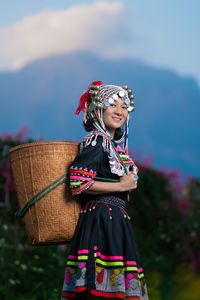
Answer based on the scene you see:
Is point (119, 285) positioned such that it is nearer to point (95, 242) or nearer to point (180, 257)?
point (95, 242)

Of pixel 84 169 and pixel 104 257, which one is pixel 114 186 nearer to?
pixel 84 169

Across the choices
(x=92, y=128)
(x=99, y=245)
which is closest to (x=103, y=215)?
(x=99, y=245)

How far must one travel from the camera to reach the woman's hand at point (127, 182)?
3.04 meters

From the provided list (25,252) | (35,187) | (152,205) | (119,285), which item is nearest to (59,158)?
(35,187)

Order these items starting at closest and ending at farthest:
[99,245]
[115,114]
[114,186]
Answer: [99,245] → [114,186] → [115,114]

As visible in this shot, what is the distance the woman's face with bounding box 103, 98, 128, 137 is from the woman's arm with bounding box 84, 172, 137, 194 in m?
0.39

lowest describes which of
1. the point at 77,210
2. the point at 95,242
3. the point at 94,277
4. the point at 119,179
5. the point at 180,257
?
the point at 180,257

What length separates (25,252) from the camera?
5.39 meters

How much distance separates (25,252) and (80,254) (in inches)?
108

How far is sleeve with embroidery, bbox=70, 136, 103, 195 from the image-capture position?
2.87 m

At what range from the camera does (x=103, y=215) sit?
2918 mm

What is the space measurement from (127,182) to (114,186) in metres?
0.12

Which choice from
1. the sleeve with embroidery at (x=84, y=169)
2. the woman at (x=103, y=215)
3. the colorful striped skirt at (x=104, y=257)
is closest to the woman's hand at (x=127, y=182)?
the woman at (x=103, y=215)

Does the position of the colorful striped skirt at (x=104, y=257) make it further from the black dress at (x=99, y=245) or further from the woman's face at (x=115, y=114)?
the woman's face at (x=115, y=114)
